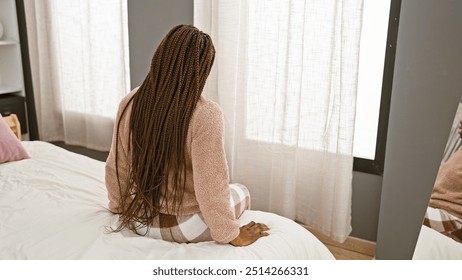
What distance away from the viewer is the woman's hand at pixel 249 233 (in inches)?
58.0

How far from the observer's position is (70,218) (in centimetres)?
159

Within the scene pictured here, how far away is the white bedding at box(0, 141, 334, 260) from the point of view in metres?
1.40

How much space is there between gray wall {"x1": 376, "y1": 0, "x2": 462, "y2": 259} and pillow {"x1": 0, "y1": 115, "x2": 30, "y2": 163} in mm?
1610

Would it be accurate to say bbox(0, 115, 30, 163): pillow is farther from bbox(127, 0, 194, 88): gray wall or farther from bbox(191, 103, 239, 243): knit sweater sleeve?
bbox(191, 103, 239, 243): knit sweater sleeve

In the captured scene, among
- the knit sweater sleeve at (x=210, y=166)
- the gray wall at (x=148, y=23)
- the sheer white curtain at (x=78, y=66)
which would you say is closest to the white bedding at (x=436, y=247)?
the knit sweater sleeve at (x=210, y=166)

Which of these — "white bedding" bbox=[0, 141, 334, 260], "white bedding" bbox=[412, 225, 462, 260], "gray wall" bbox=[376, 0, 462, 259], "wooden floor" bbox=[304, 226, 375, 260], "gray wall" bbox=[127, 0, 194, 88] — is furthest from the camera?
"gray wall" bbox=[127, 0, 194, 88]

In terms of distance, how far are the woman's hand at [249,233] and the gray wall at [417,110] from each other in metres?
0.75

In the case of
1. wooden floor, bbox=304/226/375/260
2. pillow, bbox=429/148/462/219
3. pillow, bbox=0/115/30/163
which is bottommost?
wooden floor, bbox=304/226/375/260

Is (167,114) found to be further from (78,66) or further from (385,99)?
(78,66)

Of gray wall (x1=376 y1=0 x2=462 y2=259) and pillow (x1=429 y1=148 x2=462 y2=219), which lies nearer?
pillow (x1=429 y1=148 x2=462 y2=219)

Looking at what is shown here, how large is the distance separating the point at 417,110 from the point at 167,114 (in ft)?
3.49

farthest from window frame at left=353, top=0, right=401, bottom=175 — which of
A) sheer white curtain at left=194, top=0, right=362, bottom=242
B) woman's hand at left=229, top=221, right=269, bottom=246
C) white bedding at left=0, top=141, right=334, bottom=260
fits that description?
woman's hand at left=229, top=221, right=269, bottom=246
